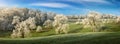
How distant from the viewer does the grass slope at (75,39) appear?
1020 cm

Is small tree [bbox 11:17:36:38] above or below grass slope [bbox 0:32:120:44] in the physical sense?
above

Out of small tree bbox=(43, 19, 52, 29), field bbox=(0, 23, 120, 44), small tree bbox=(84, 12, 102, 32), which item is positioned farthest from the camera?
small tree bbox=(84, 12, 102, 32)

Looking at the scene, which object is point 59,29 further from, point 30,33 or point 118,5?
point 118,5

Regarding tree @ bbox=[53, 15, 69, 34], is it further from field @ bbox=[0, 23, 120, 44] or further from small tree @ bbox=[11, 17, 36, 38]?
small tree @ bbox=[11, 17, 36, 38]

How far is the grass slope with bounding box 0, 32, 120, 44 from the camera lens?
401 inches

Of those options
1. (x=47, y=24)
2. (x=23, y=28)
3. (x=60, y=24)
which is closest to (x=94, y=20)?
(x=60, y=24)

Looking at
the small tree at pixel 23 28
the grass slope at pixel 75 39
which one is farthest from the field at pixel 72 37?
the small tree at pixel 23 28

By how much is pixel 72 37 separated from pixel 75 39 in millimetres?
111

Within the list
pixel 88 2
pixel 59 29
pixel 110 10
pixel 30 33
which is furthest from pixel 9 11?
pixel 110 10

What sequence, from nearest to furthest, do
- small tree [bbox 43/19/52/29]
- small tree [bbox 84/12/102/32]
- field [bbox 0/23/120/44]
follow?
field [bbox 0/23/120/44] → small tree [bbox 43/19/52/29] → small tree [bbox 84/12/102/32]

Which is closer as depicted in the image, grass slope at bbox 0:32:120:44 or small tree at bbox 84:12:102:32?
grass slope at bbox 0:32:120:44

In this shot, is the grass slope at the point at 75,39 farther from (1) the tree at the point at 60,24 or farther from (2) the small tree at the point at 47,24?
(2) the small tree at the point at 47,24

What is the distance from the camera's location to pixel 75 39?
1036 cm

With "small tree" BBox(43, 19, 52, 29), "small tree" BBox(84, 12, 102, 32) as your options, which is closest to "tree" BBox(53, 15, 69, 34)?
"small tree" BBox(43, 19, 52, 29)
